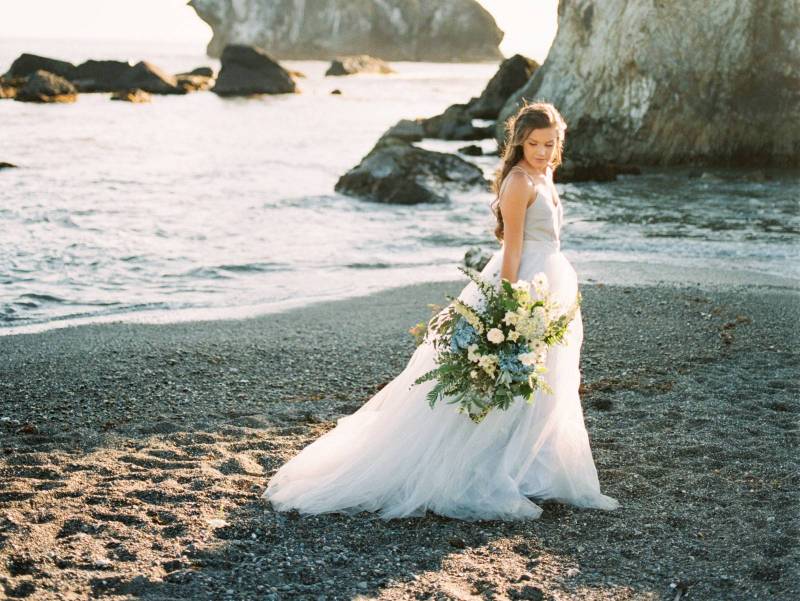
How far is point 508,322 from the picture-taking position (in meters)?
4.80

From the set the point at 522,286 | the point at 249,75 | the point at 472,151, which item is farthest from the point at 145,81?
the point at 522,286

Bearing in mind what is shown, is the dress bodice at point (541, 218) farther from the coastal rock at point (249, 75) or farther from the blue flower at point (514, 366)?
the coastal rock at point (249, 75)

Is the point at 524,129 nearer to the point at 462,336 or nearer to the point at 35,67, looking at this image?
the point at 462,336

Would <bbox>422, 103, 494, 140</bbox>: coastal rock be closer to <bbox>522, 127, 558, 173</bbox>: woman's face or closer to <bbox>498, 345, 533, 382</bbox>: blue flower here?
<bbox>522, 127, 558, 173</bbox>: woman's face

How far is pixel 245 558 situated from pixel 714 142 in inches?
952

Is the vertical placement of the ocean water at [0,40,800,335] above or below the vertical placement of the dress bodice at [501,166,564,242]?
below

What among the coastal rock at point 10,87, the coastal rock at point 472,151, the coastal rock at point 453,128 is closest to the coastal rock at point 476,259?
the coastal rock at point 472,151

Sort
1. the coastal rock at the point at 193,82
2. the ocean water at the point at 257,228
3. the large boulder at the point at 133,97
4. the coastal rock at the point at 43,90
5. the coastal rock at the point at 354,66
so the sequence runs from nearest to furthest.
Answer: the ocean water at the point at 257,228 < the coastal rock at the point at 43,90 < the large boulder at the point at 133,97 < the coastal rock at the point at 193,82 < the coastal rock at the point at 354,66

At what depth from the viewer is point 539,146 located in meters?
5.19

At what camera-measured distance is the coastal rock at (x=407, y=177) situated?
765 inches

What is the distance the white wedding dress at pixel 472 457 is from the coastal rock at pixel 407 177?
14.1 meters

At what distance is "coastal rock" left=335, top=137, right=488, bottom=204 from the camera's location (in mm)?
19438

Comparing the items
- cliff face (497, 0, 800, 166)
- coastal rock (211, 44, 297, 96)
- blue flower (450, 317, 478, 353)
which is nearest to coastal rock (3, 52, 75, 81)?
coastal rock (211, 44, 297, 96)

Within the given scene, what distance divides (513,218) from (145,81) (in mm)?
53590
